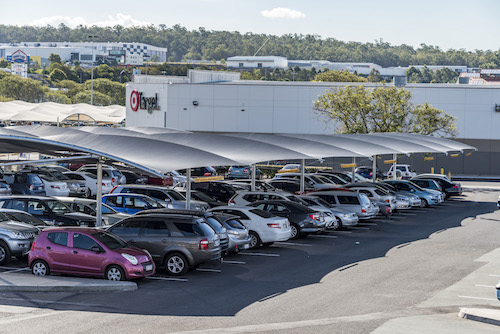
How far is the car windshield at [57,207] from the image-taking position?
25547 mm

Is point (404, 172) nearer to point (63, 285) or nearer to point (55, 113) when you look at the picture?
point (55, 113)

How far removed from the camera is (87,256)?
61.5 ft

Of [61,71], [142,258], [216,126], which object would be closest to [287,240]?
[142,258]

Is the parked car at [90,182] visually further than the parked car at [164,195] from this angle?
Yes

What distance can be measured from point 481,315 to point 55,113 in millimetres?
66881

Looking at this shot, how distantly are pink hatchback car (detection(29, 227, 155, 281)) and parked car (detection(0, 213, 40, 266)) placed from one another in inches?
68.1

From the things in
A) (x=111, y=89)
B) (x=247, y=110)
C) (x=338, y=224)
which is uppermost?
(x=111, y=89)

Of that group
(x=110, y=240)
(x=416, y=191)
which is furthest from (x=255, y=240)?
(x=416, y=191)

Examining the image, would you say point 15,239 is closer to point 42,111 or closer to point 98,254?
point 98,254

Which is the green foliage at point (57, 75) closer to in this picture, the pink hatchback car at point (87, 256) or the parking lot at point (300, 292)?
the parking lot at point (300, 292)

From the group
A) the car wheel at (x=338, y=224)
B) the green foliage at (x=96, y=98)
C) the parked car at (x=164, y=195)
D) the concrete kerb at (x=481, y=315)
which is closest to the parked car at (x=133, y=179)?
the parked car at (x=164, y=195)

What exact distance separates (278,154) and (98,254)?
1236 centimetres

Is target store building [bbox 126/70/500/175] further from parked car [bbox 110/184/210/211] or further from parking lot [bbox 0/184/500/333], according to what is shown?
parking lot [bbox 0/184/500/333]

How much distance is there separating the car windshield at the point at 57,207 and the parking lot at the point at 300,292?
4355 millimetres
